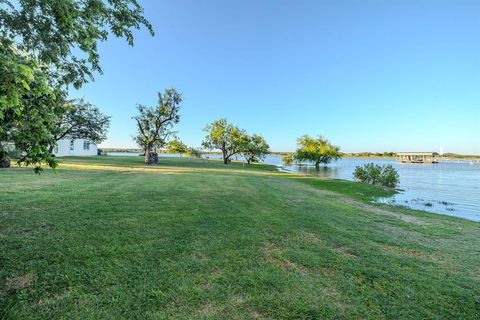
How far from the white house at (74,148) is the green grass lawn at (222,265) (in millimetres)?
30939

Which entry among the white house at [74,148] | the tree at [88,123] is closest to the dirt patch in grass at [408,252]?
the tree at [88,123]

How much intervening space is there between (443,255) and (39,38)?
799cm

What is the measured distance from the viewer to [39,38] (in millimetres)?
4230

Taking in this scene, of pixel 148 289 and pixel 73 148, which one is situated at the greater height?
pixel 73 148

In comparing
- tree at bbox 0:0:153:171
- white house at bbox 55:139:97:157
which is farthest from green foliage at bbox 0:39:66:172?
white house at bbox 55:139:97:157

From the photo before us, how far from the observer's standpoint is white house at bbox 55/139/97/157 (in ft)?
108

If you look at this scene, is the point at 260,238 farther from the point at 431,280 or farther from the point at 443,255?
the point at 443,255

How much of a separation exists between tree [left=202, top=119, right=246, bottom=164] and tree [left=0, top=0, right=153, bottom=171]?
36.7 metres

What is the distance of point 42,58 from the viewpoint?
4.36m

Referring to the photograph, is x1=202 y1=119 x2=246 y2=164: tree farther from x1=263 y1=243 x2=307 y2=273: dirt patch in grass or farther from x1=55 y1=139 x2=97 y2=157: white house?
x1=263 y1=243 x2=307 y2=273: dirt patch in grass

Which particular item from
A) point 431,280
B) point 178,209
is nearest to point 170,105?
point 178,209

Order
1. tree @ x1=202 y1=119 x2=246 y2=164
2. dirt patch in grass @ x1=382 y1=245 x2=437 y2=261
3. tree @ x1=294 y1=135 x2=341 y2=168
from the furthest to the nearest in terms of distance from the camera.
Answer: tree @ x1=294 y1=135 x2=341 y2=168 < tree @ x1=202 y1=119 x2=246 y2=164 < dirt patch in grass @ x1=382 y1=245 x2=437 y2=261

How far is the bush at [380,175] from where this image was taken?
825 inches

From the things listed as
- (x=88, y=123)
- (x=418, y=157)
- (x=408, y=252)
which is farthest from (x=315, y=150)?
(x=418, y=157)
